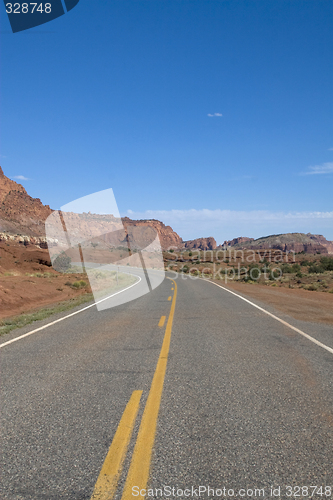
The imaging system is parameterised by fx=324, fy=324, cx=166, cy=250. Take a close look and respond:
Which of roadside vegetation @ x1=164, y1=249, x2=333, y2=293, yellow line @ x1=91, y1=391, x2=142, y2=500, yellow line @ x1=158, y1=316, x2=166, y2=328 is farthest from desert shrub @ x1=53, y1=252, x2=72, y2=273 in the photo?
yellow line @ x1=91, y1=391, x2=142, y2=500

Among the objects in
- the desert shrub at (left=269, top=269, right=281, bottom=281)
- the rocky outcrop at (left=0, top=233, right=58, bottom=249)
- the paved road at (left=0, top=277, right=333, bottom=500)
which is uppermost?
the rocky outcrop at (left=0, top=233, right=58, bottom=249)

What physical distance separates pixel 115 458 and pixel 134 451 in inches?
7.2

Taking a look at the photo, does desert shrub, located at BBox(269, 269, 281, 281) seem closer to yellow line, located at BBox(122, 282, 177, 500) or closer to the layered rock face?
yellow line, located at BBox(122, 282, 177, 500)

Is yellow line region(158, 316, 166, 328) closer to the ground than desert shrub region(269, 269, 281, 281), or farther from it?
farther from it

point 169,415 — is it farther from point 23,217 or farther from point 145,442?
point 23,217

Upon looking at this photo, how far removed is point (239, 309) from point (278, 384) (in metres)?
7.80

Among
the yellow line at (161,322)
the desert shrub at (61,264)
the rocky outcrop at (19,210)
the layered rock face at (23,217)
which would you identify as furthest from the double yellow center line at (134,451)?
the rocky outcrop at (19,210)

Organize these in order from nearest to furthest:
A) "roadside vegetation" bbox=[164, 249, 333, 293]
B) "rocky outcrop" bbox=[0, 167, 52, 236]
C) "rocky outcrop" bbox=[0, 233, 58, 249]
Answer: "roadside vegetation" bbox=[164, 249, 333, 293] < "rocky outcrop" bbox=[0, 233, 58, 249] < "rocky outcrop" bbox=[0, 167, 52, 236]

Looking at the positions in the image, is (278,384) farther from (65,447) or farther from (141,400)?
(65,447)

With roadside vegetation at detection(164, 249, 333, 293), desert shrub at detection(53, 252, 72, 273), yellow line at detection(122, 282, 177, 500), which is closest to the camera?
yellow line at detection(122, 282, 177, 500)

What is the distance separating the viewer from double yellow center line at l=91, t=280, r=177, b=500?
2477mm

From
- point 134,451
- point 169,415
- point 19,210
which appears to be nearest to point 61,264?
point 169,415

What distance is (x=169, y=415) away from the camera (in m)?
3.62

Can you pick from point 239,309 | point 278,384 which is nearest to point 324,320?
point 239,309
